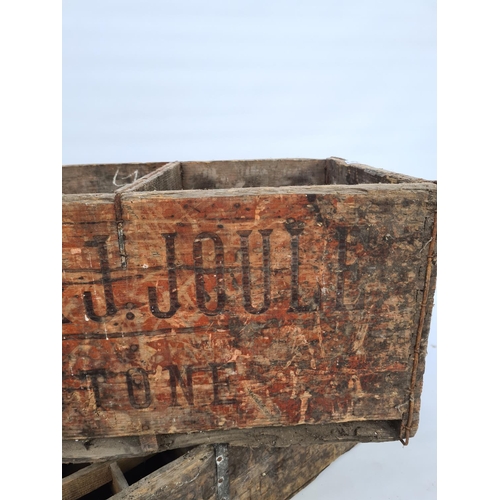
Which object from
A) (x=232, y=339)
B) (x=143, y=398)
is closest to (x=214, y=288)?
(x=232, y=339)

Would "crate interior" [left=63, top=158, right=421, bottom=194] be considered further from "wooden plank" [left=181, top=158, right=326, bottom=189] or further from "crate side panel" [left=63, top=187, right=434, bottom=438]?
"crate side panel" [left=63, top=187, right=434, bottom=438]

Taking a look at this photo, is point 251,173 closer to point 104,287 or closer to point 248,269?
point 248,269

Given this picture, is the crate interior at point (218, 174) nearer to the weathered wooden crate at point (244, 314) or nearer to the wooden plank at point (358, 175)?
the wooden plank at point (358, 175)

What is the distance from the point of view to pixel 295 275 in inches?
56.8

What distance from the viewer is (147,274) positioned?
4.58 ft

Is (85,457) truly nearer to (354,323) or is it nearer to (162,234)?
(162,234)

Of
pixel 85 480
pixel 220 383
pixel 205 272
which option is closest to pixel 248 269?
pixel 205 272

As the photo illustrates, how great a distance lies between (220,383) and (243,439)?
0.31 meters

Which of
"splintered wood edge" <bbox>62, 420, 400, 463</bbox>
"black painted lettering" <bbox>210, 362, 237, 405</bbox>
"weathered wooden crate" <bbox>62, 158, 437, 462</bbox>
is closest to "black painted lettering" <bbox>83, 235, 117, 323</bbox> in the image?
"weathered wooden crate" <bbox>62, 158, 437, 462</bbox>

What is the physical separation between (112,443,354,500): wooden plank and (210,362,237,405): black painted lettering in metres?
0.27

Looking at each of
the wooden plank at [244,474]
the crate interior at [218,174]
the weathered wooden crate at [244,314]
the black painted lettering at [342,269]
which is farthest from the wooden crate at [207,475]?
the crate interior at [218,174]

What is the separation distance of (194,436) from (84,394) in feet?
1.52

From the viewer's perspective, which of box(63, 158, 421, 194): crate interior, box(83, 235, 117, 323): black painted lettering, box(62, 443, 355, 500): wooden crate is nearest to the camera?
box(83, 235, 117, 323): black painted lettering

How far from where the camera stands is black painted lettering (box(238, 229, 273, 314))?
139 centimetres
